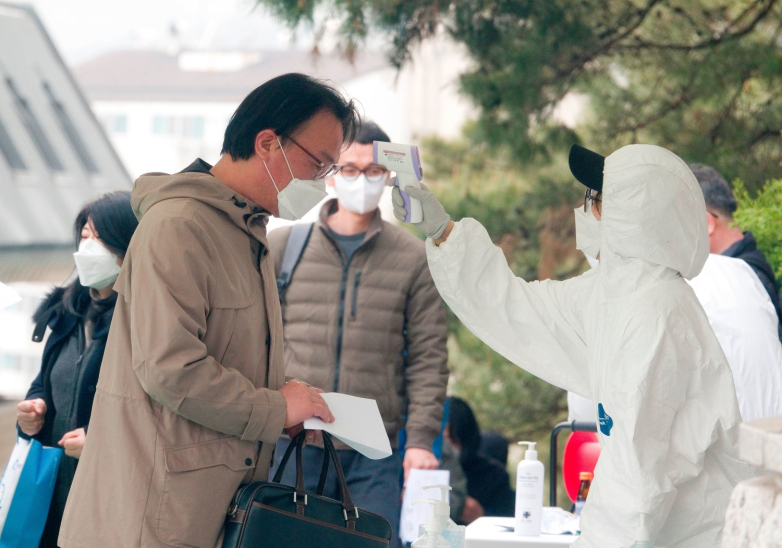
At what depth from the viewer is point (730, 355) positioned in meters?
2.42

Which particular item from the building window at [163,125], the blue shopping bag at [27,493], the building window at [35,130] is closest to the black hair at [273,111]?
the blue shopping bag at [27,493]

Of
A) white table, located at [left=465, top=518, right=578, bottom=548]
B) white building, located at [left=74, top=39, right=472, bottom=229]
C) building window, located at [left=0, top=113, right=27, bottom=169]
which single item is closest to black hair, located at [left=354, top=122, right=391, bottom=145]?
white table, located at [left=465, top=518, right=578, bottom=548]

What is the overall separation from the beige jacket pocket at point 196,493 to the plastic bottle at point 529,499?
949 mm

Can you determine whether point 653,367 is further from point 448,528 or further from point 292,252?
point 292,252

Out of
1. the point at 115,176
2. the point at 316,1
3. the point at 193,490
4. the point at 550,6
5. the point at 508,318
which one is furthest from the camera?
the point at 115,176

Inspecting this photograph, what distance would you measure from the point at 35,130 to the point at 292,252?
13.9 meters

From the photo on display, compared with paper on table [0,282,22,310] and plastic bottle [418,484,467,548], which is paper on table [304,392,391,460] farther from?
paper on table [0,282,22,310]

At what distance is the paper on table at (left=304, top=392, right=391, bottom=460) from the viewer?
153 cm

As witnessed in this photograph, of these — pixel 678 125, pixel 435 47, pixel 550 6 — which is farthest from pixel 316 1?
pixel 678 125

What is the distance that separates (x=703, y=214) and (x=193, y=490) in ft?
3.17

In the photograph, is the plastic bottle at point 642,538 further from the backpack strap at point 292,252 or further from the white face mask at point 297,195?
the backpack strap at point 292,252

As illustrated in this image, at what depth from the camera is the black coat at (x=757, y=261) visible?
8.20 ft

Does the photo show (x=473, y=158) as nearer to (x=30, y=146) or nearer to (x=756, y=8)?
(x=756, y=8)

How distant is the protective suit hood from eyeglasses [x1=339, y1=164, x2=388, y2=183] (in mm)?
1236
